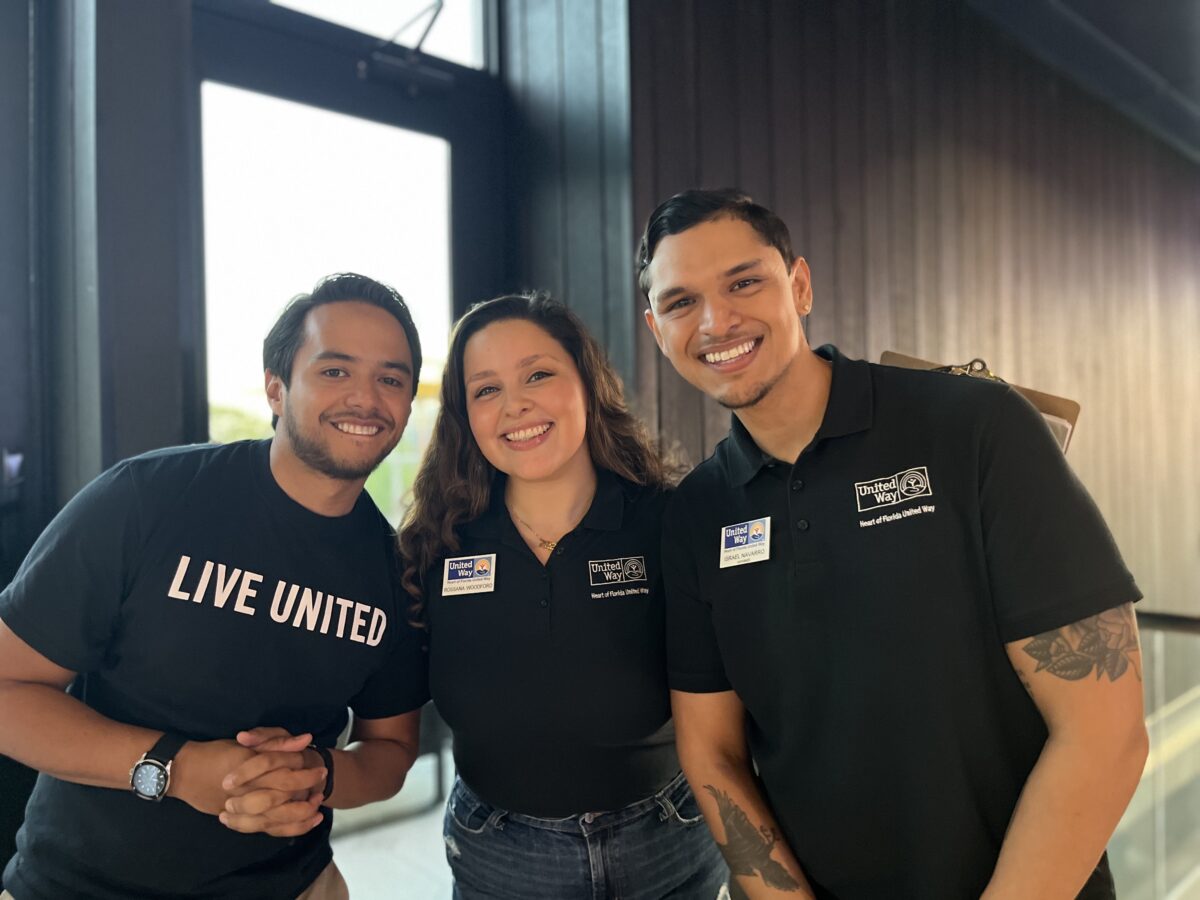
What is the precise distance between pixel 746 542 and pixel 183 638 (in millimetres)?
930

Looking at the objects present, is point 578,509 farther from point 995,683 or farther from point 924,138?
point 924,138

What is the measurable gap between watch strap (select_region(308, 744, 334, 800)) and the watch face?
0.24 metres

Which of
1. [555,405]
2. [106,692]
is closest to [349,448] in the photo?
[555,405]

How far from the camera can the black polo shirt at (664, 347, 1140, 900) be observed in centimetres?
120

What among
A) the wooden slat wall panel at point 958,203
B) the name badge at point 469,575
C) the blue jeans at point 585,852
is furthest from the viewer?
the wooden slat wall panel at point 958,203

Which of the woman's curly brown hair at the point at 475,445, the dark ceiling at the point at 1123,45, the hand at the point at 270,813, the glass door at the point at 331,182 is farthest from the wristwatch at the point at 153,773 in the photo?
the dark ceiling at the point at 1123,45

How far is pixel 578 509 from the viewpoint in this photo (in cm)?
170

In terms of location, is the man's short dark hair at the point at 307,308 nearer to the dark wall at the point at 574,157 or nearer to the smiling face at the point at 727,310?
the smiling face at the point at 727,310

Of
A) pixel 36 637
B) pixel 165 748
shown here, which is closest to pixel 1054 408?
pixel 165 748

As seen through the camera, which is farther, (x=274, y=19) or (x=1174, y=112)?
(x=1174, y=112)

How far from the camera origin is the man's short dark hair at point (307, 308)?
5.50 ft

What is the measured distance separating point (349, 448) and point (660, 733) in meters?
0.77

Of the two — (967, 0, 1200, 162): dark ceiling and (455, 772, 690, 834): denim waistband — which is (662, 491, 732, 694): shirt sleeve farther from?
(967, 0, 1200, 162): dark ceiling

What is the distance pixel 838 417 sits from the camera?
4.46ft
